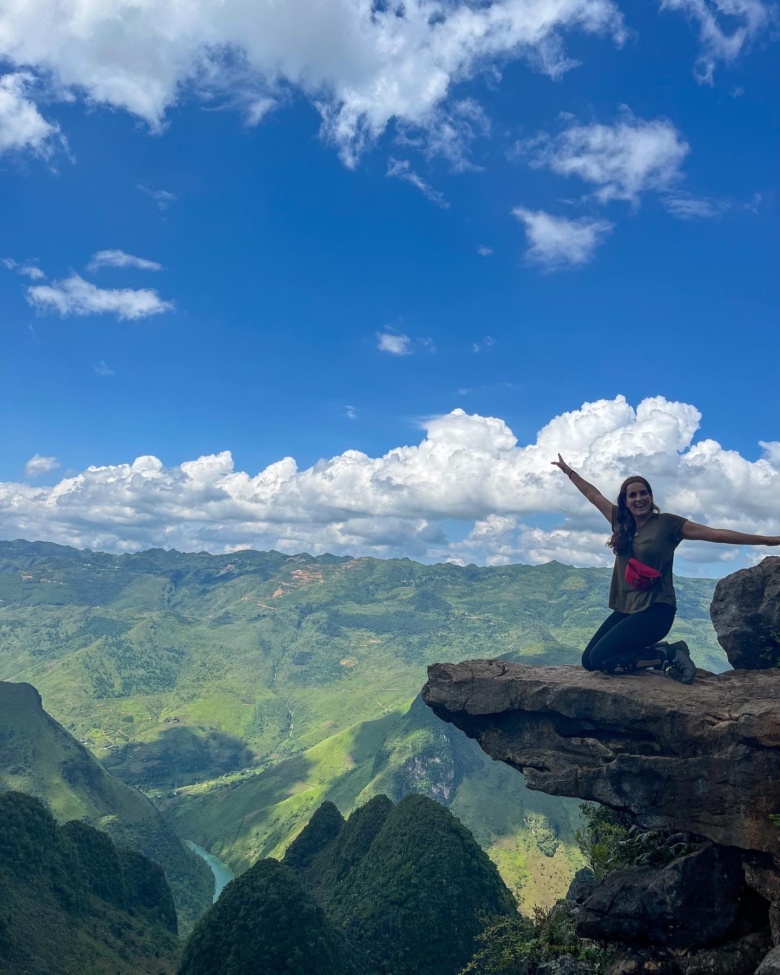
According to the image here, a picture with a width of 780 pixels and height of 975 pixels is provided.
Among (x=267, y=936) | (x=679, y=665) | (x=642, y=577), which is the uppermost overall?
(x=642, y=577)

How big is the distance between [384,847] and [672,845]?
86746 mm

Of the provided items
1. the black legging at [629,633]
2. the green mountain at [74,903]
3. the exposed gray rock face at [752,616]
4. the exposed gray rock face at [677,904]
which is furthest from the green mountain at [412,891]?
the black legging at [629,633]

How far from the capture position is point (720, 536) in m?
19.2

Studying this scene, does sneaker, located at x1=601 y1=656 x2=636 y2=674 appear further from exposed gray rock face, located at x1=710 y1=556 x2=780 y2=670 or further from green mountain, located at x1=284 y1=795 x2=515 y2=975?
green mountain, located at x1=284 y1=795 x2=515 y2=975

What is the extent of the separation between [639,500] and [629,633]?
486cm

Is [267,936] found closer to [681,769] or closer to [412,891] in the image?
[412,891]

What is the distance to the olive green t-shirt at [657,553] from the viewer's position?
20469mm

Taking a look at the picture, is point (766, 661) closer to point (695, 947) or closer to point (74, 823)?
point (695, 947)

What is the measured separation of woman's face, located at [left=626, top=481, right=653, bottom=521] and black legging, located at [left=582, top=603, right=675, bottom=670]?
10.5 feet

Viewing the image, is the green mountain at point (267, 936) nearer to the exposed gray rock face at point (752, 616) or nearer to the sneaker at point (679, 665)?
the sneaker at point (679, 665)

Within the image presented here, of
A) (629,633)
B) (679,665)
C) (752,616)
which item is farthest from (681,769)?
(752,616)

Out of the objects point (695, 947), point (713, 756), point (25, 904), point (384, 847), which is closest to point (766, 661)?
point (713, 756)

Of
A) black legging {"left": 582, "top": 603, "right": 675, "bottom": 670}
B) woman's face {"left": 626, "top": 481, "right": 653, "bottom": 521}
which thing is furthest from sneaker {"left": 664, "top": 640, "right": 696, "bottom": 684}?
woman's face {"left": 626, "top": 481, "right": 653, "bottom": 521}

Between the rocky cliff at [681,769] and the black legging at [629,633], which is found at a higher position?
the black legging at [629,633]
